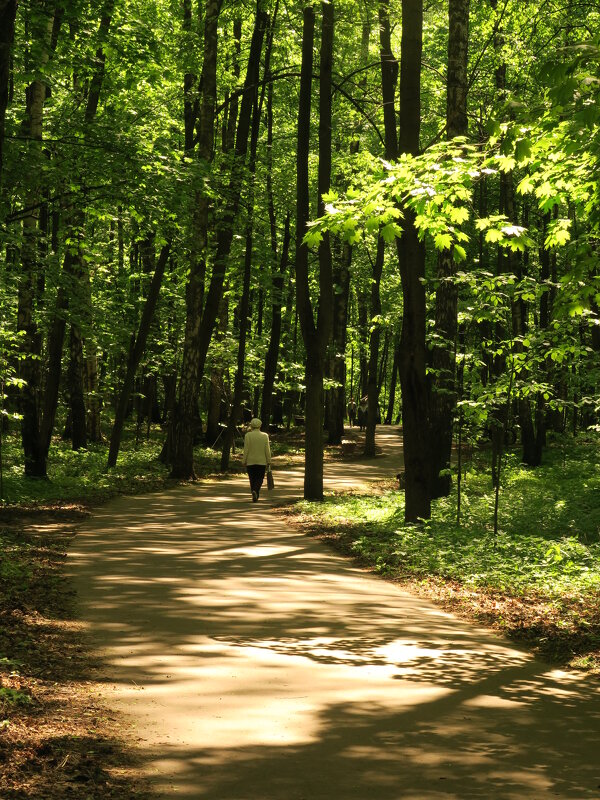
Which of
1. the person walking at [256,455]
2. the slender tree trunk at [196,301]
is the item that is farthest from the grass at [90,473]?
the person walking at [256,455]

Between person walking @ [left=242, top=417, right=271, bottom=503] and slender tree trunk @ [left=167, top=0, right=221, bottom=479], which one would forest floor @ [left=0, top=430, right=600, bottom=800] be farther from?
slender tree trunk @ [left=167, top=0, right=221, bottom=479]

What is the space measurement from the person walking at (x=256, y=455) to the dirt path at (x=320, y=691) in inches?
298

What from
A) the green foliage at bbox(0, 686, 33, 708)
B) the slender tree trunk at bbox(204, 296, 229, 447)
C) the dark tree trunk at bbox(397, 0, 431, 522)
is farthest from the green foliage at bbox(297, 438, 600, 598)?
the slender tree trunk at bbox(204, 296, 229, 447)

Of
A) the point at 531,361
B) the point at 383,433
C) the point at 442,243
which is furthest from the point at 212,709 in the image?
the point at 383,433

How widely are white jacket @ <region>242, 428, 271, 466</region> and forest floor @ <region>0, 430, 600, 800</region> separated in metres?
7.94

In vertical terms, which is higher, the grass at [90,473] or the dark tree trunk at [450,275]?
the dark tree trunk at [450,275]

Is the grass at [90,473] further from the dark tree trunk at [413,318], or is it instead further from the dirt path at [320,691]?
the dirt path at [320,691]

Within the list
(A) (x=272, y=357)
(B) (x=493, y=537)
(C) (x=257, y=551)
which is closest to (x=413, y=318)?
(B) (x=493, y=537)

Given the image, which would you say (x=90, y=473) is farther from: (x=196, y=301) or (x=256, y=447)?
(x=256, y=447)

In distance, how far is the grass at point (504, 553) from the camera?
822cm

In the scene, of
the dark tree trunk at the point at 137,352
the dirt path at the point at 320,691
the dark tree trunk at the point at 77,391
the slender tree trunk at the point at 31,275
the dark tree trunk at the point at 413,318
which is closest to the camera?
the dirt path at the point at 320,691

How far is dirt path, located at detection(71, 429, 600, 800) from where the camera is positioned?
14.5 feet

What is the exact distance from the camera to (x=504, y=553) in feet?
37.6

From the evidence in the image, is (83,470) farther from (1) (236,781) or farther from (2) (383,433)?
(2) (383,433)
